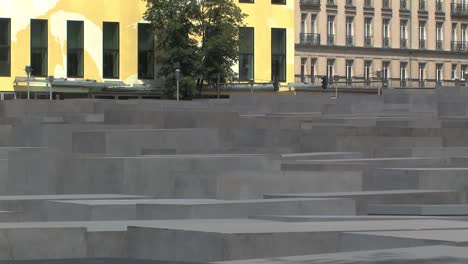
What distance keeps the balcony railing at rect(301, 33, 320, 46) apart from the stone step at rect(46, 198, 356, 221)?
79016mm

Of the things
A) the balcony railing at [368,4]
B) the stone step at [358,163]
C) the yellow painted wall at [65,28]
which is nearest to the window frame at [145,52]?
the yellow painted wall at [65,28]

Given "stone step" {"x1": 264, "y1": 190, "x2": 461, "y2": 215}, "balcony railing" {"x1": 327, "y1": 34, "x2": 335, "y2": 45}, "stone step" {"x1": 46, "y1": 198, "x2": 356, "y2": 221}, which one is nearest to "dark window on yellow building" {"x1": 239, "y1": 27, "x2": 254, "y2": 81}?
"balcony railing" {"x1": 327, "y1": 34, "x2": 335, "y2": 45}

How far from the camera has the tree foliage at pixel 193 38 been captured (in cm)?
7638

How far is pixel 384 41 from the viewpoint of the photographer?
10012 centimetres

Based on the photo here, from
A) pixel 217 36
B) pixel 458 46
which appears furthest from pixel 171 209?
pixel 458 46

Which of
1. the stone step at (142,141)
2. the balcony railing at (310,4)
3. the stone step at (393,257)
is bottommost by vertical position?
the stone step at (393,257)

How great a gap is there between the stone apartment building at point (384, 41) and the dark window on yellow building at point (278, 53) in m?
8.00

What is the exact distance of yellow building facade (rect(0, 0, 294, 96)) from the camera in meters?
75.0

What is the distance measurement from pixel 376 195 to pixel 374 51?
8317 centimetres

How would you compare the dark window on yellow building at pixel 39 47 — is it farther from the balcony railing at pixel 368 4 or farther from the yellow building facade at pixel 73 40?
the balcony railing at pixel 368 4

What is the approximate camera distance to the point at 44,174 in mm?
19594

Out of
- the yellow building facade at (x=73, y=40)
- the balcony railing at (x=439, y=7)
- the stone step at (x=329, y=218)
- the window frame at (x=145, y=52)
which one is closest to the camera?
the stone step at (x=329, y=218)

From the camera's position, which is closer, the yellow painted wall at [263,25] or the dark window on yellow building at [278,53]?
the yellow painted wall at [263,25]

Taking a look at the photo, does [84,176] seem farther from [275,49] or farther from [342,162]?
[275,49]
